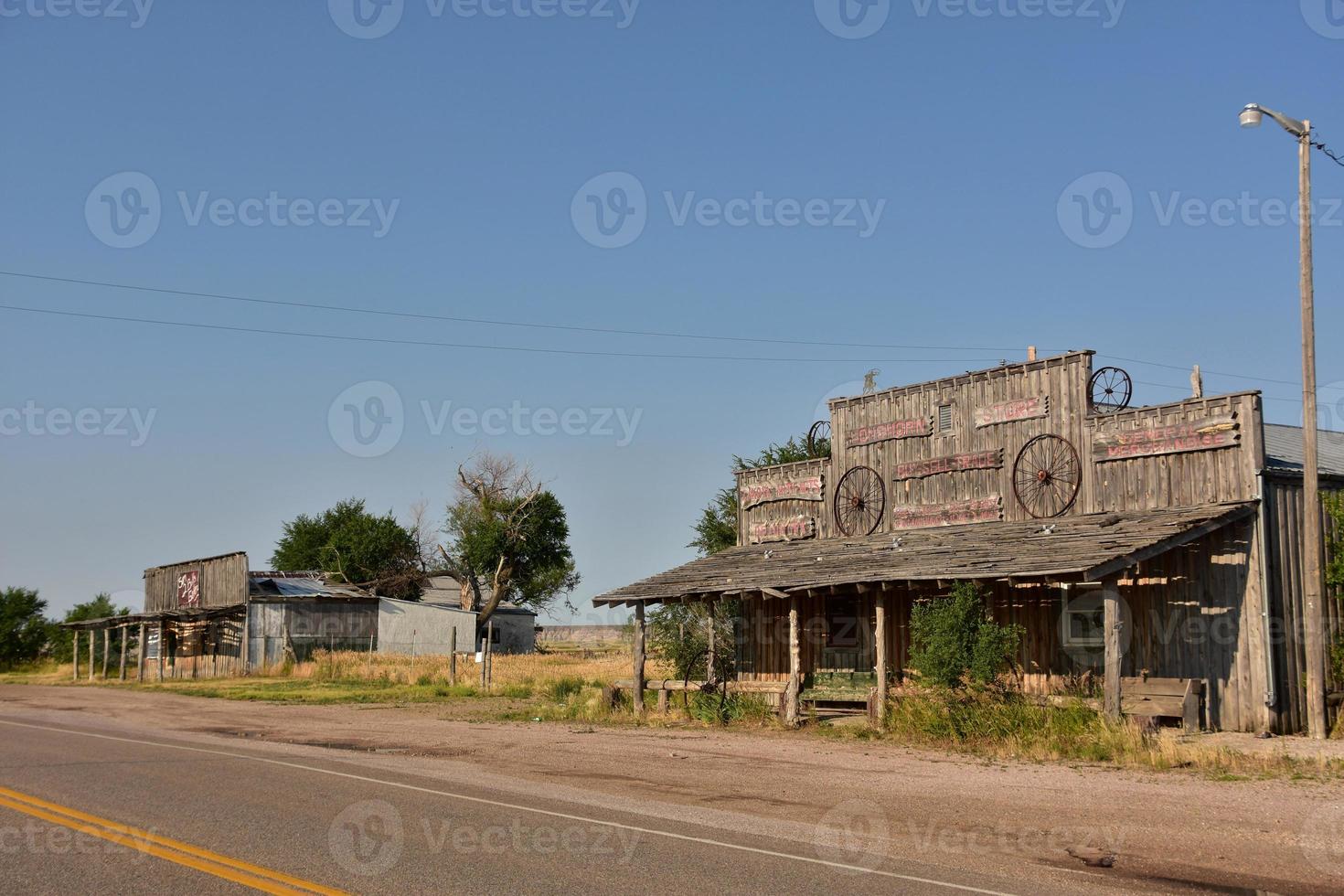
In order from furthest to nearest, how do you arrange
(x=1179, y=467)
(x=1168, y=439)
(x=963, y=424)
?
1. (x=963, y=424)
2. (x=1168, y=439)
3. (x=1179, y=467)

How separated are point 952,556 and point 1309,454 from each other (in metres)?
5.87

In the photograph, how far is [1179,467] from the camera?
2036 cm

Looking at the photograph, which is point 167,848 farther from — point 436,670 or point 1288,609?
point 436,670

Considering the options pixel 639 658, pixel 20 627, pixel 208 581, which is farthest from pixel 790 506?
pixel 20 627

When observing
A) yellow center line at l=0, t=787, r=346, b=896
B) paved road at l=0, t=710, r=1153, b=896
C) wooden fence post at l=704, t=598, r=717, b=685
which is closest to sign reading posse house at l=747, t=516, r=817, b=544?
wooden fence post at l=704, t=598, r=717, b=685

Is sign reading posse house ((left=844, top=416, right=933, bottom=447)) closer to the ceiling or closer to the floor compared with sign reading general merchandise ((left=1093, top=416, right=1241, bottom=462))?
closer to the ceiling

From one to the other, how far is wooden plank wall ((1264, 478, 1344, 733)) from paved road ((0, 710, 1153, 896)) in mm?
10858

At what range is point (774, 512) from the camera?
96.1 feet

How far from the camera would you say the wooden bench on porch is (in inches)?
717

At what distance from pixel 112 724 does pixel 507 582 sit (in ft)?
159

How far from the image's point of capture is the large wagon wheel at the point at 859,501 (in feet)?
86.9

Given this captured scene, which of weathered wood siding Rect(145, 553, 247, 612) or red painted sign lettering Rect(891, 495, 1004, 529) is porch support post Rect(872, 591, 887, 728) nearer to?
red painted sign lettering Rect(891, 495, 1004, 529)

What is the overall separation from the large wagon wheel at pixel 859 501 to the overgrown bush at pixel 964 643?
6.51 metres

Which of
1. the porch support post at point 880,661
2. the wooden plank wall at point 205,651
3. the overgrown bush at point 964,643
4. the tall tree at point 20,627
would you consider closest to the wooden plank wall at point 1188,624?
the porch support post at point 880,661
